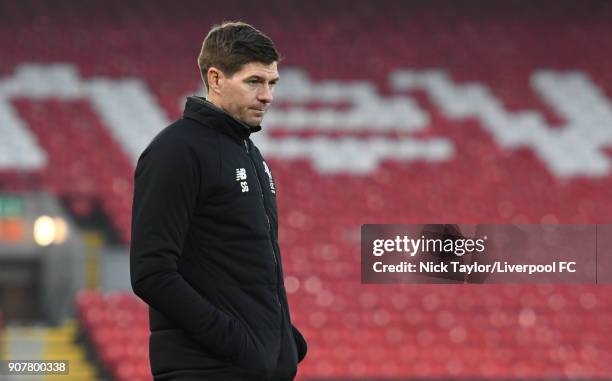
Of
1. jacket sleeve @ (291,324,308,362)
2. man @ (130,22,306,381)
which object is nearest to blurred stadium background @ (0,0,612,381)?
jacket sleeve @ (291,324,308,362)

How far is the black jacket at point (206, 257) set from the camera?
1.63 meters

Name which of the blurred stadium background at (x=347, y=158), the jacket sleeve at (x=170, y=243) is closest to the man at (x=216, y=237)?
the jacket sleeve at (x=170, y=243)

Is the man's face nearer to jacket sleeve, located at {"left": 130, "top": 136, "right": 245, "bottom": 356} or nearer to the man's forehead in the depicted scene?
the man's forehead

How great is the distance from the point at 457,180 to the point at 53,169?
390cm

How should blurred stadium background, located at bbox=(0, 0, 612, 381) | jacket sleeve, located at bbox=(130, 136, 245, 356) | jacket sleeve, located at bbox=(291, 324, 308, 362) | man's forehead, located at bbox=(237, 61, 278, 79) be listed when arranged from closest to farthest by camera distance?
jacket sleeve, located at bbox=(130, 136, 245, 356)
man's forehead, located at bbox=(237, 61, 278, 79)
jacket sleeve, located at bbox=(291, 324, 308, 362)
blurred stadium background, located at bbox=(0, 0, 612, 381)

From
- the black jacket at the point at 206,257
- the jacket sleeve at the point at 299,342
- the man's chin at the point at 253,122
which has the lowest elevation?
the jacket sleeve at the point at 299,342

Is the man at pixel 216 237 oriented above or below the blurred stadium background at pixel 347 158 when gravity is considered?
below

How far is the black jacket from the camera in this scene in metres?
1.63

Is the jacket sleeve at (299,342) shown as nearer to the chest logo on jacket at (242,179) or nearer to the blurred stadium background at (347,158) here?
the chest logo on jacket at (242,179)

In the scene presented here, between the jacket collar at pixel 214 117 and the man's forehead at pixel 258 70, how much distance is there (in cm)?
7

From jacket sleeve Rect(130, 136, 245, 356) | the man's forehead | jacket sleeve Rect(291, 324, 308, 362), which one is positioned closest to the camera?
jacket sleeve Rect(130, 136, 245, 356)

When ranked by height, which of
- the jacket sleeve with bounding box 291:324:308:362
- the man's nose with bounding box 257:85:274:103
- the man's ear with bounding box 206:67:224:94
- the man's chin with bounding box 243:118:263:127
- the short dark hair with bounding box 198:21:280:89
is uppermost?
the short dark hair with bounding box 198:21:280:89

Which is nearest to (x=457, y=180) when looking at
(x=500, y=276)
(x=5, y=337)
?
(x=5, y=337)

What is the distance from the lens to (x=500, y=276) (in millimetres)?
3088
